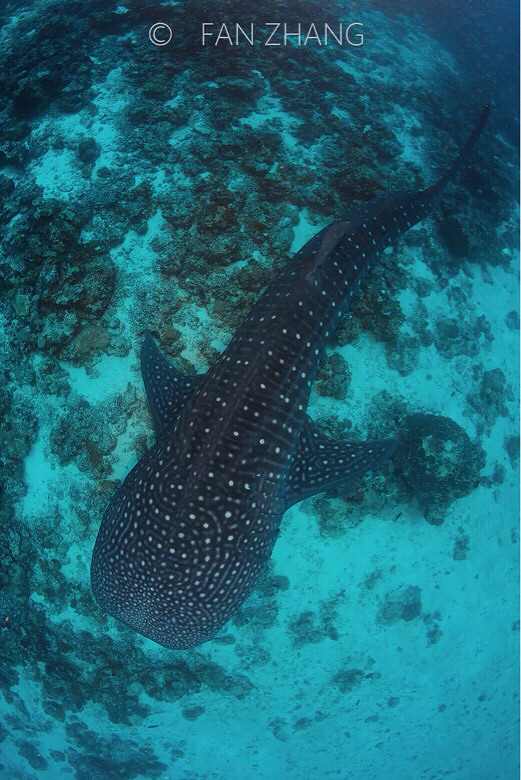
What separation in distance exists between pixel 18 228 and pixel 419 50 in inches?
433

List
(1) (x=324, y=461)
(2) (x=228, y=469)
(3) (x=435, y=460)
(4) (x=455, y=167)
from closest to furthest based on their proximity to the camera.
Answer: (2) (x=228, y=469), (1) (x=324, y=461), (3) (x=435, y=460), (4) (x=455, y=167)

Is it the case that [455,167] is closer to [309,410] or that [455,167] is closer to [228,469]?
[309,410]

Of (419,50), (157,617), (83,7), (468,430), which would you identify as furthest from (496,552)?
(83,7)

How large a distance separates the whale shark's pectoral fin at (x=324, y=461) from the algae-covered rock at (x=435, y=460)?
1.09 m

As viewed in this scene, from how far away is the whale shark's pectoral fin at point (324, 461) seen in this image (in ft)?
18.5

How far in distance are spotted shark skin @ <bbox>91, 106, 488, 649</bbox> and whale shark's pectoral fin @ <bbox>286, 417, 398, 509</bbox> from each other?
0.04ft

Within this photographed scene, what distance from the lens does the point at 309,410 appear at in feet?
23.0

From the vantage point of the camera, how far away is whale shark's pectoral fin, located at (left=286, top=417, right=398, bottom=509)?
565 cm
